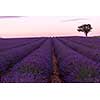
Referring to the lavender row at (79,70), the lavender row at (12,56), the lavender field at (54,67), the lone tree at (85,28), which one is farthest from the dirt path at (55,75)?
the lone tree at (85,28)

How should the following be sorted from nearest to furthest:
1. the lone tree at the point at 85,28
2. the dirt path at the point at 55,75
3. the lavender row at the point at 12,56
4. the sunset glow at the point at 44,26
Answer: the dirt path at the point at 55,75, the sunset glow at the point at 44,26, the lone tree at the point at 85,28, the lavender row at the point at 12,56

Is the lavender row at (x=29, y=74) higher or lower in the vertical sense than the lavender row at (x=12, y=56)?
lower

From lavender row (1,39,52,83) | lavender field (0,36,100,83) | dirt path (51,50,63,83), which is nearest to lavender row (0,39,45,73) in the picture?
lavender field (0,36,100,83)

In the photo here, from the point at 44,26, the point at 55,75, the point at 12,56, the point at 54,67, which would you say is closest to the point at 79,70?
the point at 55,75

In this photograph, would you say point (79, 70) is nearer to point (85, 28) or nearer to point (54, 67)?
point (85, 28)

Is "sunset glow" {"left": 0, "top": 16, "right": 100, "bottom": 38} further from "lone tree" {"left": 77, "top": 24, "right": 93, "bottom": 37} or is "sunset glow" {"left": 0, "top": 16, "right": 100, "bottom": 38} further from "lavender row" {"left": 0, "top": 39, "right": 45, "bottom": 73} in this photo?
"lavender row" {"left": 0, "top": 39, "right": 45, "bottom": 73}

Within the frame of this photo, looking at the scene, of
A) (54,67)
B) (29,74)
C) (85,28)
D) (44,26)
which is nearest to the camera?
(29,74)

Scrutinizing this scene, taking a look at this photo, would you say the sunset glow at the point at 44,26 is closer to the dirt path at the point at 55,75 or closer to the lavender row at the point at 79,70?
the lavender row at the point at 79,70

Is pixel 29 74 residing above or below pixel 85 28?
below

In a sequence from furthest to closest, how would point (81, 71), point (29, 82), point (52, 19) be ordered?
point (52, 19) < point (81, 71) < point (29, 82)
